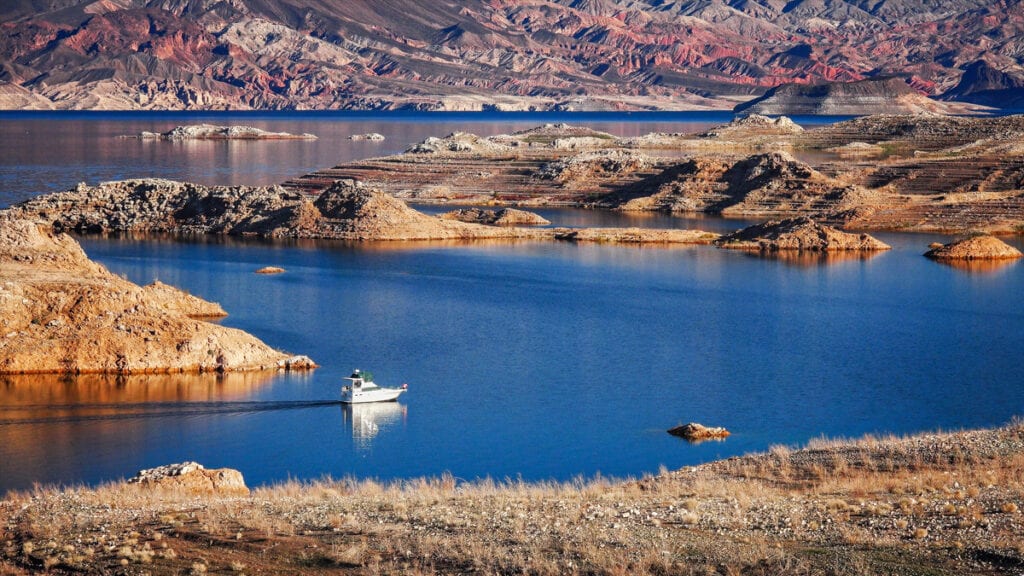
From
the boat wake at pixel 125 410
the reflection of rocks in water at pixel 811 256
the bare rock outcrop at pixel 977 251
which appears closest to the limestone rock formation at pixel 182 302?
the boat wake at pixel 125 410

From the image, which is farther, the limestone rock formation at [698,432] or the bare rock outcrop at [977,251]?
the bare rock outcrop at [977,251]

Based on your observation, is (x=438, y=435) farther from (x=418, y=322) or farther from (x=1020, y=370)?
(x=1020, y=370)

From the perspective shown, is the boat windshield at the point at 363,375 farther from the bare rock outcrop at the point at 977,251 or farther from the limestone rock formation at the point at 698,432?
the bare rock outcrop at the point at 977,251

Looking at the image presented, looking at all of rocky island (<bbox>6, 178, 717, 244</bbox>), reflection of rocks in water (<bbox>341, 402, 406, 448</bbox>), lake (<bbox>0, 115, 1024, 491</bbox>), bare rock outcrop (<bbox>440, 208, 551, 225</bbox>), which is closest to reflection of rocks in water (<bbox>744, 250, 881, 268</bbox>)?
lake (<bbox>0, 115, 1024, 491</bbox>)

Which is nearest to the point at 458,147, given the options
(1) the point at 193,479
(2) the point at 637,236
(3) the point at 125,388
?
(2) the point at 637,236

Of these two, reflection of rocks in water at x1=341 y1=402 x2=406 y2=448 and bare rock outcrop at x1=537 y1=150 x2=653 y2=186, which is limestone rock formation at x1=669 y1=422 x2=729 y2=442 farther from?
bare rock outcrop at x1=537 y1=150 x2=653 y2=186

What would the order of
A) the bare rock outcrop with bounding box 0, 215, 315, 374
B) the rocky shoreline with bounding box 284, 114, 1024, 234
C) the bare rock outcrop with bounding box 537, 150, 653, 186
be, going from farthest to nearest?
1. the bare rock outcrop with bounding box 537, 150, 653, 186
2. the rocky shoreline with bounding box 284, 114, 1024, 234
3. the bare rock outcrop with bounding box 0, 215, 315, 374
